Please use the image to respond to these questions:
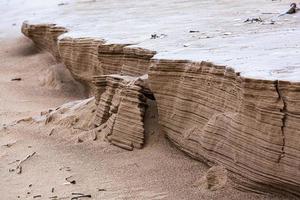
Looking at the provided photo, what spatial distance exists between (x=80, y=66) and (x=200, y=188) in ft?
11.9

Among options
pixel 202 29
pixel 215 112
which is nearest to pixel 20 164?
pixel 215 112

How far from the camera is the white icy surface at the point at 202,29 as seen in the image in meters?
4.49

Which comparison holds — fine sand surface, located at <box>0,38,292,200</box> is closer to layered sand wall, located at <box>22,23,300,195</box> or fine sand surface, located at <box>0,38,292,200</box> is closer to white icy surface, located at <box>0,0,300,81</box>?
layered sand wall, located at <box>22,23,300,195</box>

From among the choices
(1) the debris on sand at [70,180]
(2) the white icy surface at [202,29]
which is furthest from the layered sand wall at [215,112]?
(1) the debris on sand at [70,180]

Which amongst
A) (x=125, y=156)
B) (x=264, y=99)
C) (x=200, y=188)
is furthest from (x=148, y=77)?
(x=264, y=99)

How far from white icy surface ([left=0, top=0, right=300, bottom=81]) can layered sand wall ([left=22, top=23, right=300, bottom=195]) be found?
110 millimetres

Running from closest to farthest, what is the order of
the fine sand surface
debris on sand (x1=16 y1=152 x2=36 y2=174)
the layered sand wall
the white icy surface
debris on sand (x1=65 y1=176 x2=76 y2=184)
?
the layered sand wall
the white icy surface
the fine sand surface
debris on sand (x1=65 y1=176 x2=76 y2=184)
debris on sand (x1=16 y1=152 x2=36 y2=174)

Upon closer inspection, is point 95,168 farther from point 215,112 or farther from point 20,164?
point 215,112

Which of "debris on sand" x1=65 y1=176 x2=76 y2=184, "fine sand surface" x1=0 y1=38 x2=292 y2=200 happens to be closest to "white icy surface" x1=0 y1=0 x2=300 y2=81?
"fine sand surface" x1=0 y1=38 x2=292 y2=200

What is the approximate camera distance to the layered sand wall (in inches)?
148

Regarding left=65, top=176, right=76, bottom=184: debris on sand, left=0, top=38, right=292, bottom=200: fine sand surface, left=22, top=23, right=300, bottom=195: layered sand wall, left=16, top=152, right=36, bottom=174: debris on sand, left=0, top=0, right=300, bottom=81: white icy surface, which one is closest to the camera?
left=22, top=23, right=300, bottom=195: layered sand wall

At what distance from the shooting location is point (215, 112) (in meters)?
4.53

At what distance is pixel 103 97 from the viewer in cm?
593

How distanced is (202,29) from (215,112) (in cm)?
217
